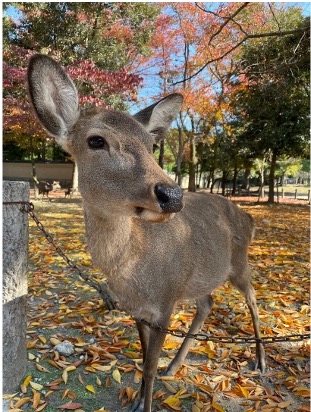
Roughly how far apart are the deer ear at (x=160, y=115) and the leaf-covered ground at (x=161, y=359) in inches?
84.3

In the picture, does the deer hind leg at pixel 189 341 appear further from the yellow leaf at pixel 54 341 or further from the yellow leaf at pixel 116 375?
the yellow leaf at pixel 54 341

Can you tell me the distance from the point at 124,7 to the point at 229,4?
5.47m

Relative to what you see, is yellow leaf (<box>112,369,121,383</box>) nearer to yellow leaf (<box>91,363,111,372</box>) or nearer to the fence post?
yellow leaf (<box>91,363,111,372</box>)

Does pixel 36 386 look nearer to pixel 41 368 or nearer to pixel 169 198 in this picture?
pixel 41 368

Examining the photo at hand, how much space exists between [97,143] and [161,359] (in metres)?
2.43

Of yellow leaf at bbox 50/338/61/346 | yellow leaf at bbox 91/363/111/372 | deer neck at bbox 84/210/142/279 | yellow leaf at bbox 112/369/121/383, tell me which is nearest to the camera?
deer neck at bbox 84/210/142/279

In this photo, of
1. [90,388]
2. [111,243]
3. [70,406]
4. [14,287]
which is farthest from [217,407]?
[14,287]

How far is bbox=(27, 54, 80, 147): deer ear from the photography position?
2.20 meters

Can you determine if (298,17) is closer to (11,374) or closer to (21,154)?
(11,374)

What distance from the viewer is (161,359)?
3598mm

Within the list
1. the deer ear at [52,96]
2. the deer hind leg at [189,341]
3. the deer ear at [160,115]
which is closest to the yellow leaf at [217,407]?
the deer hind leg at [189,341]

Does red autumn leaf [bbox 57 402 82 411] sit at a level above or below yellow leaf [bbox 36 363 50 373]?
below

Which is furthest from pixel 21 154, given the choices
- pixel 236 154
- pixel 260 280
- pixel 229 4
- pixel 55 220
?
pixel 260 280

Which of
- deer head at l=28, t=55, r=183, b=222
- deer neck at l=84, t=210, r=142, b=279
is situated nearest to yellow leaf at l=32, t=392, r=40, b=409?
deer neck at l=84, t=210, r=142, b=279
